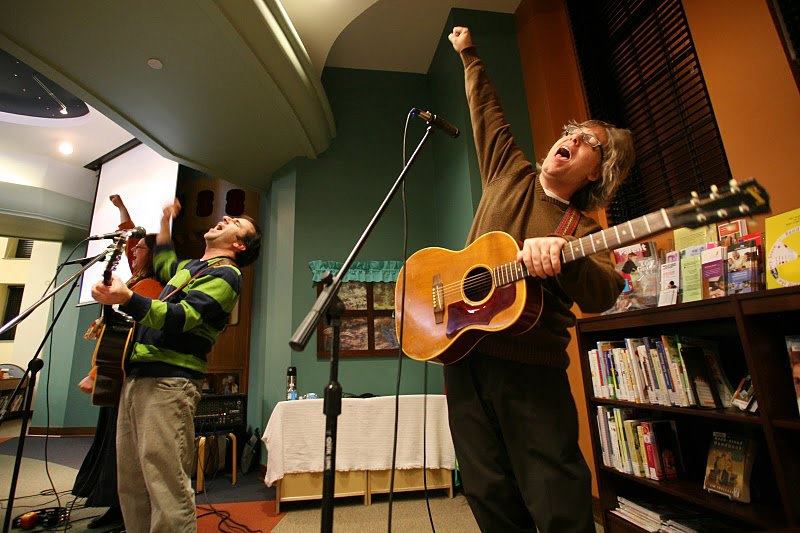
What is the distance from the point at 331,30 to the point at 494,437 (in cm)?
331

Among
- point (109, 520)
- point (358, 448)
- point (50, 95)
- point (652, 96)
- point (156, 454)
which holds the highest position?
point (50, 95)

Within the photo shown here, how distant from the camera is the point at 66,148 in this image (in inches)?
205

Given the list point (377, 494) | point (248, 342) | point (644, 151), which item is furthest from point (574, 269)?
point (248, 342)

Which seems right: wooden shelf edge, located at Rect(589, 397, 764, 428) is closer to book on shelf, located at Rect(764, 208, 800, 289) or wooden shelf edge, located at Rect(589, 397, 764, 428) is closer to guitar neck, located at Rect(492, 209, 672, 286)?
book on shelf, located at Rect(764, 208, 800, 289)

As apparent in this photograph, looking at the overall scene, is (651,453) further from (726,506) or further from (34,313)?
(34,313)

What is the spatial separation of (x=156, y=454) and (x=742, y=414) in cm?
198

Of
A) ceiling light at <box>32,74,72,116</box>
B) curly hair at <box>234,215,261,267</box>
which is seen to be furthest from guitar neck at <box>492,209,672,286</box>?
ceiling light at <box>32,74,72,116</box>

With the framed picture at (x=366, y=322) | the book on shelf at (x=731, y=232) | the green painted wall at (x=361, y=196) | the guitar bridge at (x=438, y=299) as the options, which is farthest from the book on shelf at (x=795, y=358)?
the framed picture at (x=366, y=322)

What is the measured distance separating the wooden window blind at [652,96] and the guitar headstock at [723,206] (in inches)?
50.2

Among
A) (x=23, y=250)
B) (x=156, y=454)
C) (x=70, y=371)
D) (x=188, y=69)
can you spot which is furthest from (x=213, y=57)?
(x=23, y=250)

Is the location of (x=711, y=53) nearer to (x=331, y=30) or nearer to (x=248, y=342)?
(x=331, y=30)

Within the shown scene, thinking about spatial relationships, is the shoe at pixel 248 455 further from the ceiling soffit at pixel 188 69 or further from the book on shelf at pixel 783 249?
the book on shelf at pixel 783 249

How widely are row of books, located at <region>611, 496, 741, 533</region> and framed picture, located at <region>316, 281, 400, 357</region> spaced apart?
2130 mm

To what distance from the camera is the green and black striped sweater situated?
1.33m
